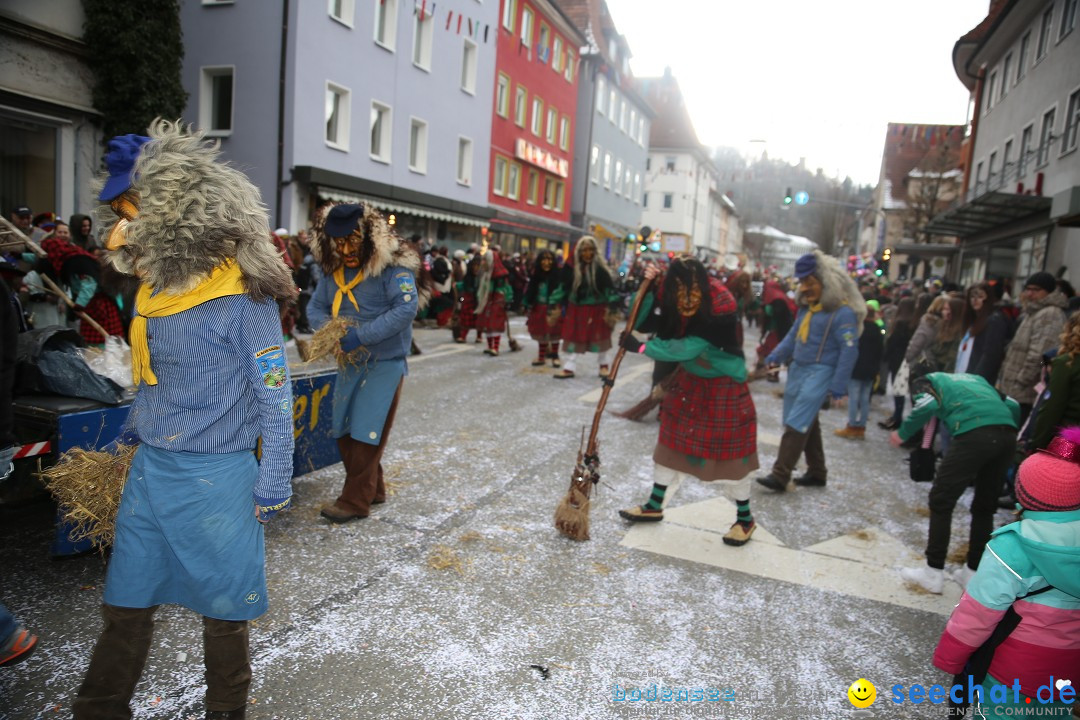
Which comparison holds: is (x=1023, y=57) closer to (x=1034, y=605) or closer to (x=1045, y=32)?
(x=1045, y=32)

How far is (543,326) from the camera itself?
1125 centimetres

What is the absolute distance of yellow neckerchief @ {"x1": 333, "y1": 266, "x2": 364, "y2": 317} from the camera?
4398 millimetres

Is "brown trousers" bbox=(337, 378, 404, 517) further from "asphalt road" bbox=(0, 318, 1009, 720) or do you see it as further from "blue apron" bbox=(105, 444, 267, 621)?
"blue apron" bbox=(105, 444, 267, 621)

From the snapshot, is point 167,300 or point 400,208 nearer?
point 167,300

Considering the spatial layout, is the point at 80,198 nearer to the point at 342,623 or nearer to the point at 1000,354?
the point at 342,623

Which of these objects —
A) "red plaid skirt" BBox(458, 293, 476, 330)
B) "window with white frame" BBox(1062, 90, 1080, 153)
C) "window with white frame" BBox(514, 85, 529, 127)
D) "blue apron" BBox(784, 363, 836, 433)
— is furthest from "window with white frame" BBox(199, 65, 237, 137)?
"window with white frame" BBox(1062, 90, 1080, 153)

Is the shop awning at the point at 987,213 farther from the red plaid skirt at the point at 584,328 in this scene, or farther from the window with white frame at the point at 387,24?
the window with white frame at the point at 387,24

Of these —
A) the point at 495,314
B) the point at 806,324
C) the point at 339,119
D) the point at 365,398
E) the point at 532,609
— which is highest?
the point at 339,119

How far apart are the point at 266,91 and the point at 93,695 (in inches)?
706

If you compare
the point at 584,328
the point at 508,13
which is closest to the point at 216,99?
the point at 508,13

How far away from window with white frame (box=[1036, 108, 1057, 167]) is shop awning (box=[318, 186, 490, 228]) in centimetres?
1624

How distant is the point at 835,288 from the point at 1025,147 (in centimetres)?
1856

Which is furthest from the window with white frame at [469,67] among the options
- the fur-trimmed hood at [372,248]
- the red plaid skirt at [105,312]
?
the fur-trimmed hood at [372,248]

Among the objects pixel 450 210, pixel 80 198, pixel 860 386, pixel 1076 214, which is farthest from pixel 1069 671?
pixel 450 210
